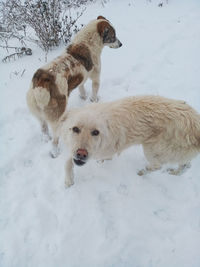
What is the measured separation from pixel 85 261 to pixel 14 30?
6.55m

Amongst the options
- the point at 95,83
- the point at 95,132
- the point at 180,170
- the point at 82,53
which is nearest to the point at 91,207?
the point at 95,132

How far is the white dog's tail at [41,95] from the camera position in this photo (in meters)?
2.33

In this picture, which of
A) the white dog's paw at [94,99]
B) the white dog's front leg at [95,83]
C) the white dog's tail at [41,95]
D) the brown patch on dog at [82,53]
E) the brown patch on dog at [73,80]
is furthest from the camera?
the white dog's paw at [94,99]

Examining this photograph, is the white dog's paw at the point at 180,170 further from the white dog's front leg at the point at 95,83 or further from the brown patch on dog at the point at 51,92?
the white dog's front leg at the point at 95,83

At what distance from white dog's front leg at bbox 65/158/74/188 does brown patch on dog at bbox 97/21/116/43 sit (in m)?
2.45

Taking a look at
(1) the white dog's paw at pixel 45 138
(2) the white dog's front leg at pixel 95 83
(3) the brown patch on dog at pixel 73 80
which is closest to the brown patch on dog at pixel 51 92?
(3) the brown patch on dog at pixel 73 80

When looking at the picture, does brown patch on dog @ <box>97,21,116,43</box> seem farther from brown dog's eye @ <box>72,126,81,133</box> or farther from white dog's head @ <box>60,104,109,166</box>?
brown dog's eye @ <box>72,126,81,133</box>

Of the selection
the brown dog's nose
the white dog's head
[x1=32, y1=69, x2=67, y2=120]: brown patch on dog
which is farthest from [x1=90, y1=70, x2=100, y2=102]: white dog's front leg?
the brown dog's nose

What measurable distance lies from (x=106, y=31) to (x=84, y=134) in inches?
98.5

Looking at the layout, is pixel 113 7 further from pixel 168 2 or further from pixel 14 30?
pixel 14 30

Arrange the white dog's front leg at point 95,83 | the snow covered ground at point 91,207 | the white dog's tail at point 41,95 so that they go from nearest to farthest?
1. the snow covered ground at point 91,207
2. the white dog's tail at point 41,95
3. the white dog's front leg at point 95,83

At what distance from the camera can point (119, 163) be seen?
2900 mm

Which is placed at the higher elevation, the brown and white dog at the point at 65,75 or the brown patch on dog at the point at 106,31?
the brown patch on dog at the point at 106,31

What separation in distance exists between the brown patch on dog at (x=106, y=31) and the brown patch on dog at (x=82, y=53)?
0.46 meters
